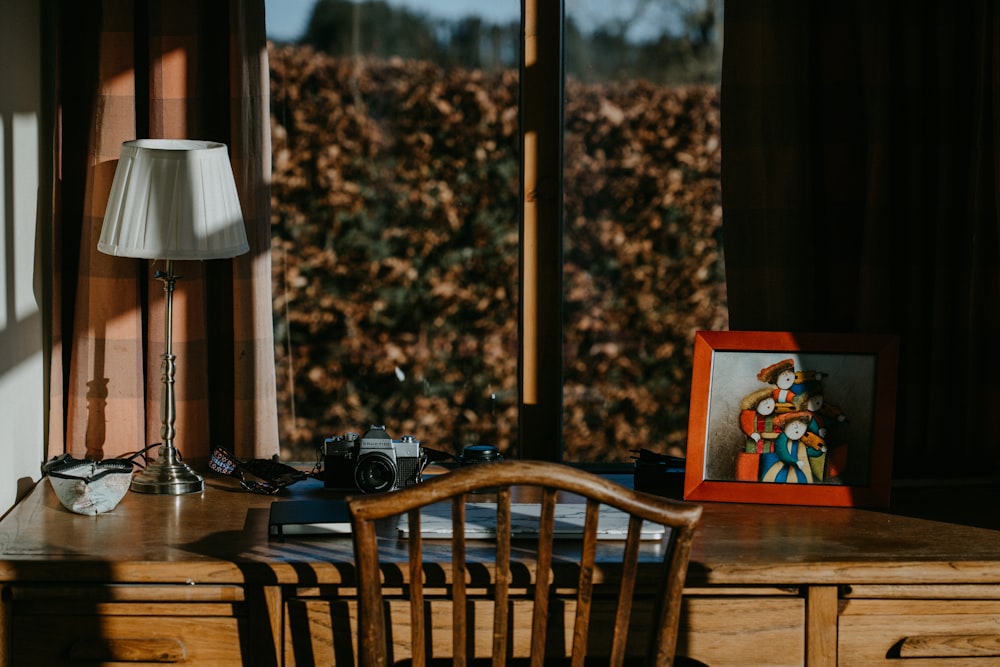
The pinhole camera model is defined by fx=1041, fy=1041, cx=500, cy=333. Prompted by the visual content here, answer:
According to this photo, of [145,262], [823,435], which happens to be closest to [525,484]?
[823,435]

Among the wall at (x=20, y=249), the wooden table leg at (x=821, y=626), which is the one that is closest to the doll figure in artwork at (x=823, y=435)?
the wooden table leg at (x=821, y=626)

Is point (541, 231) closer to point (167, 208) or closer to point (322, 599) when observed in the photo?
point (167, 208)

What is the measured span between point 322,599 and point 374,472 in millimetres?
393

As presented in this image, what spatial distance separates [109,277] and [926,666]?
1.62 meters

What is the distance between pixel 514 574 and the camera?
4.97 feet

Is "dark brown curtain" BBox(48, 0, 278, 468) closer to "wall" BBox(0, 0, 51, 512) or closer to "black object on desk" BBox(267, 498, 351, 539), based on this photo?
"wall" BBox(0, 0, 51, 512)

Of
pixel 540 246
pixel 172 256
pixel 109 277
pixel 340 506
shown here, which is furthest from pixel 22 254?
pixel 540 246

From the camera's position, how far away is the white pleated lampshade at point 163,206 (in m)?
1.83

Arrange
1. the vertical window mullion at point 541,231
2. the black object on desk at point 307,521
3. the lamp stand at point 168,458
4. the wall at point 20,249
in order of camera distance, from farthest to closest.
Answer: the vertical window mullion at point 541,231 < the lamp stand at point 168,458 < the wall at point 20,249 < the black object on desk at point 307,521

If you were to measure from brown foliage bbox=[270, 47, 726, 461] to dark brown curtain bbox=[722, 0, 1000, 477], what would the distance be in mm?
195

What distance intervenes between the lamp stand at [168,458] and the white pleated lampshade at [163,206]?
3.0 inches

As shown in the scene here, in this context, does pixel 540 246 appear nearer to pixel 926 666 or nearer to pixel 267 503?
pixel 267 503

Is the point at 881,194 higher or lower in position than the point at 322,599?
higher

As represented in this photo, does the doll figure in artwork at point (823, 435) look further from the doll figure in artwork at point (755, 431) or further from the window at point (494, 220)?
the window at point (494, 220)
